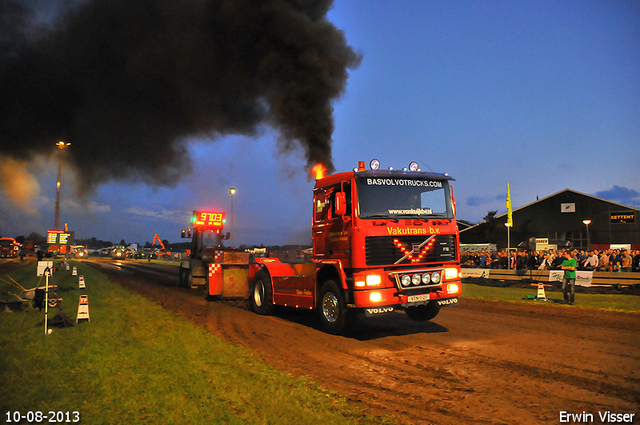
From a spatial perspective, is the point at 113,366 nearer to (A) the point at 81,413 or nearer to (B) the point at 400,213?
(A) the point at 81,413

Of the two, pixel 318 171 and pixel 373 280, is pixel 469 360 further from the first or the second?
pixel 318 171

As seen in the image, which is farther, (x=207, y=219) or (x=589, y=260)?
(x=207, y=219)

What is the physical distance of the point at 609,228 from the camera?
36.2 m

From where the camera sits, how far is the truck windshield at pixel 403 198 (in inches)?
322

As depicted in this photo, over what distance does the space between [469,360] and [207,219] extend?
15537 millimetres

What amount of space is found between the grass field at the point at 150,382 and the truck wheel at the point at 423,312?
4.54 meters

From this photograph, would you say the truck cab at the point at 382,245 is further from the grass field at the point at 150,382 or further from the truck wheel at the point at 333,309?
the grass field at the point at 150,382

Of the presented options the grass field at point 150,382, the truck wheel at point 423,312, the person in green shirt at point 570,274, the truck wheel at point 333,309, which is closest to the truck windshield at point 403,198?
the truck wheel at point 333,309

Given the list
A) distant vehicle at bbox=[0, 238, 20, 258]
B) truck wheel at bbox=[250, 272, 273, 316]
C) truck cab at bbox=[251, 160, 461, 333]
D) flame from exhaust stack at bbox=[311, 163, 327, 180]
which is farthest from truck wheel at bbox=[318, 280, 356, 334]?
distant vehicle at bbox=[0, 238, 20, 258]

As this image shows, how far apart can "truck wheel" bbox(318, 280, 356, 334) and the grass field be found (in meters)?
2.05

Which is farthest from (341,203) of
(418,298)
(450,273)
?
(450,273)

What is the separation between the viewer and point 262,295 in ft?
39.2

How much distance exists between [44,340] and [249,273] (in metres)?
7.34

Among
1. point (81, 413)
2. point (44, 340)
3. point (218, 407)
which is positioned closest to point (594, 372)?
point (218, 407)
